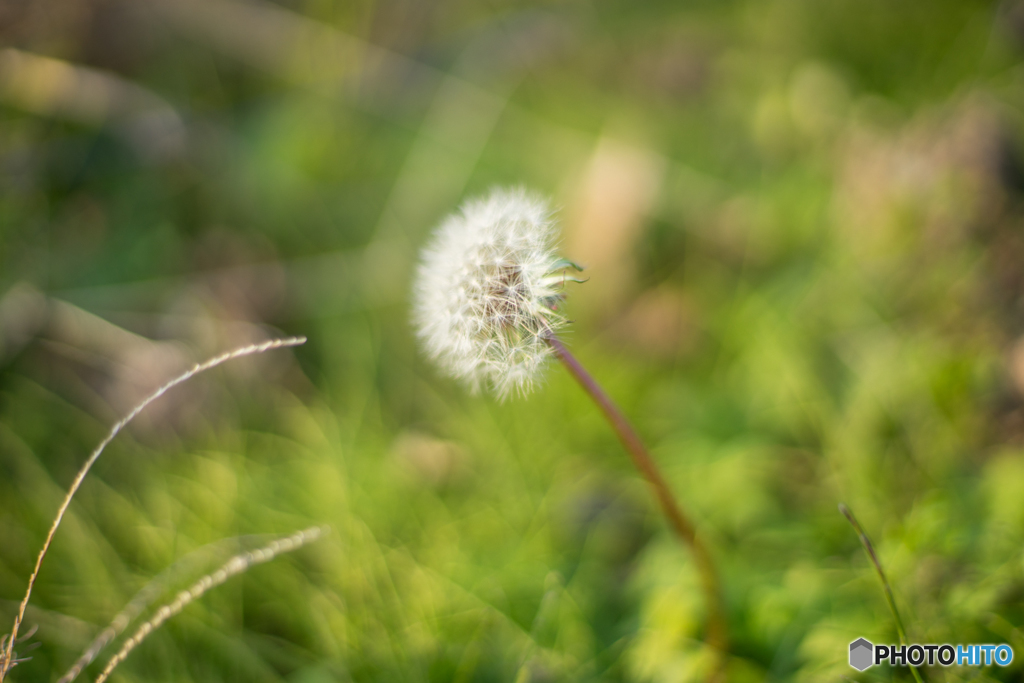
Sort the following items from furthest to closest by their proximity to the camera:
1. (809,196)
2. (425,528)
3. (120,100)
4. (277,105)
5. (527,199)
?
(277,105), (120,100), (809,196), (425,528), (527,199)

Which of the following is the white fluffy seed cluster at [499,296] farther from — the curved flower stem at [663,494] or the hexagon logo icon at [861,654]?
the hexagon logo icon at [861,654]

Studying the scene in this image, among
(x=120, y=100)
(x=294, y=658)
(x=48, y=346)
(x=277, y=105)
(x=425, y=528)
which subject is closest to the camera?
(x=294, y=658)

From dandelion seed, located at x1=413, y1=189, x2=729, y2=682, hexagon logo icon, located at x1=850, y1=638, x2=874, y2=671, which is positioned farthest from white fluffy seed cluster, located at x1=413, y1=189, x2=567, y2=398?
hexagon logo icon, located at x1=850, y1=638, x2=874, y2=671

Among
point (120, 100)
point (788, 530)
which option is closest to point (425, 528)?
point (788, 530)

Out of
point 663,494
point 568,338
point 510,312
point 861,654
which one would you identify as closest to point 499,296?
point 510,312

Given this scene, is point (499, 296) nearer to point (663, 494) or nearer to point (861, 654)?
point (663, 494)

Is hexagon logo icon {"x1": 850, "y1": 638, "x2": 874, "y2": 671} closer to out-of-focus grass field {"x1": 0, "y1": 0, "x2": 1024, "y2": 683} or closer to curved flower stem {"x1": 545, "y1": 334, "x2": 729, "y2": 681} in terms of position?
out-of-focus grass field {"x1": 0, "y1": 0, "x2": 1024, "y2": 683}

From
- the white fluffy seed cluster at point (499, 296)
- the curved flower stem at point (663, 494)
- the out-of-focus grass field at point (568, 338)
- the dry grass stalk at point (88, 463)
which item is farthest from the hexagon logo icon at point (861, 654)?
the dry grass stalk at point (88, 463)

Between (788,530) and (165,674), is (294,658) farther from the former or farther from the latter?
(788,530)
